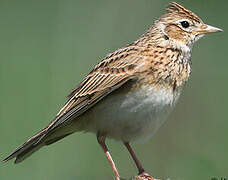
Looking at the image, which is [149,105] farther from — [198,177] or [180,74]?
[198,177]

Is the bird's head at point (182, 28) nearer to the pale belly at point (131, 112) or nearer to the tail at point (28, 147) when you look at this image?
the pale belly at point (131, 112)

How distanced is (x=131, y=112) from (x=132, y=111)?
15 mm

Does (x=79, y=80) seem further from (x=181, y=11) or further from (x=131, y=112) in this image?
(x=131, y=112)

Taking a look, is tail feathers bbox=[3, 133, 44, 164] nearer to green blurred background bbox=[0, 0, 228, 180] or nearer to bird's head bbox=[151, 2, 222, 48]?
green blurred background bbox=[0, 0, 228, 180]

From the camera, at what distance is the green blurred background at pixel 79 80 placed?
8.52m

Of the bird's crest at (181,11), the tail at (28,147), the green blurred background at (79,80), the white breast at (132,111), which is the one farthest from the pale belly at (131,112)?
the bird's crest at (181,11)

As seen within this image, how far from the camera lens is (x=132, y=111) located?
23.6ft

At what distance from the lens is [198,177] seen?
8.01 m

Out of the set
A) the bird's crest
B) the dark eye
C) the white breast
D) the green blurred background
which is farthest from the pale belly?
the bird's crest

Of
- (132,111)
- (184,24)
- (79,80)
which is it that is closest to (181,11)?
(184,24)

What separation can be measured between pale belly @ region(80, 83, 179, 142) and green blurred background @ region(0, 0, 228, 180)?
617mm

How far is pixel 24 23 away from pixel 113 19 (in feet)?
5.61

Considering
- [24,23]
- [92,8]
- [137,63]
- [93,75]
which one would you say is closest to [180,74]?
[137,63]

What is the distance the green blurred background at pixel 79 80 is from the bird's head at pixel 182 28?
1469 mm
